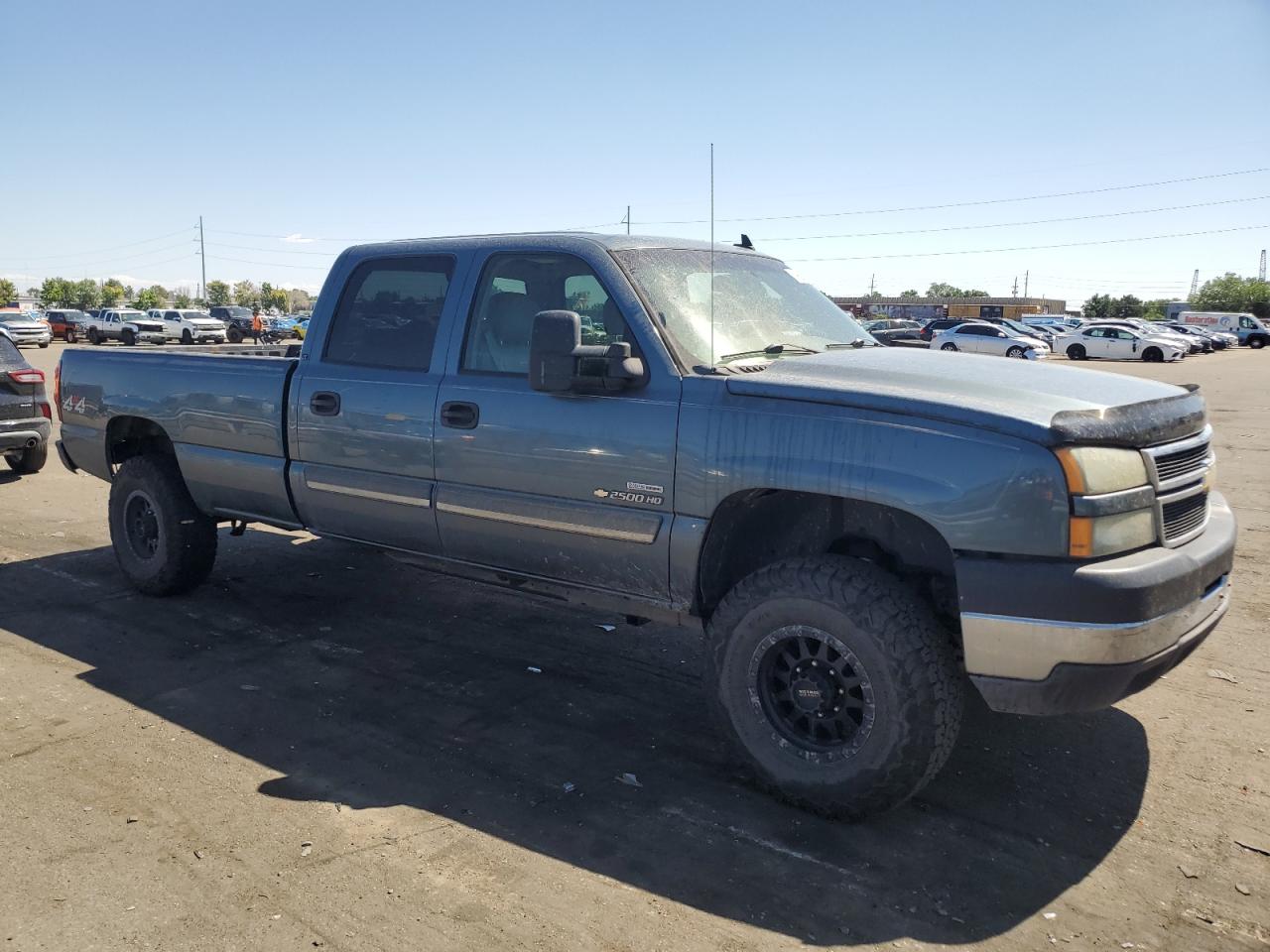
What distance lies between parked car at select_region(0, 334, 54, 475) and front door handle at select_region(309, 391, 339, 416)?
6.13 m

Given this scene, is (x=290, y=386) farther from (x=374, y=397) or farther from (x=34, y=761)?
(x=34, y=761)

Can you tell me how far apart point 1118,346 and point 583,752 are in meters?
41.2

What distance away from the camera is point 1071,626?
10.0 feet

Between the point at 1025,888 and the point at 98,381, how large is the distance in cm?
580

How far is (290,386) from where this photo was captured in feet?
17.0

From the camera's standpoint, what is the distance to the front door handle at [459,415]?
439 centimetres

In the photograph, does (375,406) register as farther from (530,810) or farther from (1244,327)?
(1244,327)

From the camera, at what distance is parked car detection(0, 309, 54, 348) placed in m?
38.8

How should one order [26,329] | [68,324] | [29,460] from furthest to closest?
[68,324]
[26,329]
[29,460]

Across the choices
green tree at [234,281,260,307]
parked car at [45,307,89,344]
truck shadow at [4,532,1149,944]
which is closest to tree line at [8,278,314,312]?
green tree at [234,281,260,307]

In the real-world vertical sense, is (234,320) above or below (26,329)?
above

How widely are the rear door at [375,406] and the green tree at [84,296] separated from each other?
11154 centimetres

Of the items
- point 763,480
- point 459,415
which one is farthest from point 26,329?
point 763,480

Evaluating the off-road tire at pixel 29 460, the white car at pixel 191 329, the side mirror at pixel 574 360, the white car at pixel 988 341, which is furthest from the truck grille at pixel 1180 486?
the white car at pixel 191 329
